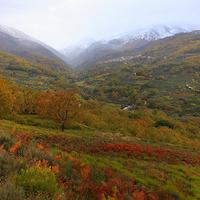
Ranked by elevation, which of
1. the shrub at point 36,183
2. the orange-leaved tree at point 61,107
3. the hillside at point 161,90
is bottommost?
the hillside at point 161,90

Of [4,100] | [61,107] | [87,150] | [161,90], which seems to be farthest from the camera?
[161,90]

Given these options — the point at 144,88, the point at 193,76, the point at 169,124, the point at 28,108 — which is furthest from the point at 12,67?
the point at 193,76

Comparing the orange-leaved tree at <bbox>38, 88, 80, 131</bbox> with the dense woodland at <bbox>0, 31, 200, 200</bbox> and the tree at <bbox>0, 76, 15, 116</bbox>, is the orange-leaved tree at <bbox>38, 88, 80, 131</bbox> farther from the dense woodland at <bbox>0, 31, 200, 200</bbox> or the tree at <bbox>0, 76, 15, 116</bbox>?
the tree at <bbox>0, 76, 15, 116</bbox>

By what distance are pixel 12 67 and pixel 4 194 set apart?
195091 millimetres

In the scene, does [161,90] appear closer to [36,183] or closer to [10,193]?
[36,183]

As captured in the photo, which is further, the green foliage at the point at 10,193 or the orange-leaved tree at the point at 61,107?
the orange-leaved tree at the point at 61,107

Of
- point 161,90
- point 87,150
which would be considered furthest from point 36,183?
point 161,90

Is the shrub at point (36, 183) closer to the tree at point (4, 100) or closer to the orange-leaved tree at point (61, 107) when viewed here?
the orange-leaved tree at point (61, 107)

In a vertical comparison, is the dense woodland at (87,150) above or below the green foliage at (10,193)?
below

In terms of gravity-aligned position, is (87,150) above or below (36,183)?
below

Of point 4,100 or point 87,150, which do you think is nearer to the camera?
point 87,150

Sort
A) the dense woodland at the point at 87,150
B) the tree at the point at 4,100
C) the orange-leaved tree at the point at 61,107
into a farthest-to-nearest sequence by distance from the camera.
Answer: the orange-leaved tree at the point at 61,107
the tree at the point at 4,100
the dense woodland at the point at 87,150

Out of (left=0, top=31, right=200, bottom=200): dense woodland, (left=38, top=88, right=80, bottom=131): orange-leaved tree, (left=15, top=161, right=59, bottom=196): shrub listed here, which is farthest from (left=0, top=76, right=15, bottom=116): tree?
(left=15, top=161, right=59, bottom=196): shrub

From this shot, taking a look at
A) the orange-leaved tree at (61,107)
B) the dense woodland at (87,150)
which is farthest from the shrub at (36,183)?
the orange-leaved tree at (61,107)
